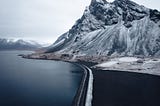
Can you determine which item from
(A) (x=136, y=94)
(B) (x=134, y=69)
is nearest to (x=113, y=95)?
(A) (x=136, y=94)

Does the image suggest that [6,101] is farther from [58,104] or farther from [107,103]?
[107,103]

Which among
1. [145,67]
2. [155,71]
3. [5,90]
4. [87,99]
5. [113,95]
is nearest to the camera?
[87,99]

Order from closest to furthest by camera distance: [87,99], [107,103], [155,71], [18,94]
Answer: [107,103] < [87,99] < [18,94] < [155,71]

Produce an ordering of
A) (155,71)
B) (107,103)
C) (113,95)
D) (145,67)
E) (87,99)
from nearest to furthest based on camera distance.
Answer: (107,103) < (87,99) < (113,95) < (155,71) < (145,67)

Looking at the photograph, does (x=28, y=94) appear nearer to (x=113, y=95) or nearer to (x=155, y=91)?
(x=113, y=95)

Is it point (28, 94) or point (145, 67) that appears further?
point (145, 67)

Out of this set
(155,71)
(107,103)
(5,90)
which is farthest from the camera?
(155,71)

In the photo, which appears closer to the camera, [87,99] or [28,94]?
[87,99]

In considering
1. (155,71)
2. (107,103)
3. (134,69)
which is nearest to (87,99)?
(107,103)
